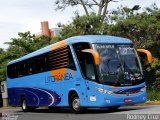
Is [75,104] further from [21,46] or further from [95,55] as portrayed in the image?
[21,46]

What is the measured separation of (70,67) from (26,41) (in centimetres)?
2622

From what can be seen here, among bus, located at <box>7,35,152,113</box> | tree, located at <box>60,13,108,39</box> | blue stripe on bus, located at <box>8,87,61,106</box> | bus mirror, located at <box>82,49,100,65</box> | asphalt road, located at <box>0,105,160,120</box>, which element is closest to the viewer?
asphalt road, located at <box>0,105,160,120</box>

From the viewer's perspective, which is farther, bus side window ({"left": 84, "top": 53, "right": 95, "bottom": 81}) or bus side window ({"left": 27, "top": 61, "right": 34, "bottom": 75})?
bus side window ({"left": 27, "top": 61, "right": 34, "bottom": 75})

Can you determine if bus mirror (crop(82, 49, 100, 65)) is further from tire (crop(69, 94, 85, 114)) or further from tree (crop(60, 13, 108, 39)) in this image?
tree (crop(60, 13, 108, 39))

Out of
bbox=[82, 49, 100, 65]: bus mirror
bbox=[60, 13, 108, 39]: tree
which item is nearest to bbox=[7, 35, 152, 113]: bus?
bbox=[82, 49, 100, 65]: bus mirror

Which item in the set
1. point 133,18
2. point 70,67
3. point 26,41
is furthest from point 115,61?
point 26,41

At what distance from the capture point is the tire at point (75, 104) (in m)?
19.7

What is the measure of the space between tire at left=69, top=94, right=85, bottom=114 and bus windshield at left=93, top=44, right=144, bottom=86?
84.9 inches

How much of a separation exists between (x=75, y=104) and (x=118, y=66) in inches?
113

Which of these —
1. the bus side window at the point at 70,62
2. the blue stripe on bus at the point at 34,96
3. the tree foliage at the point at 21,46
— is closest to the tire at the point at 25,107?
the blue stripe on bus at the point at 34,96

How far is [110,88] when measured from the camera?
18.1 m

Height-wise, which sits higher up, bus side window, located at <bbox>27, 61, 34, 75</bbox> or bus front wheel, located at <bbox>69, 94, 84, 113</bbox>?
bus side window, located at <bbox>27, 61, 34, 75</bbox>

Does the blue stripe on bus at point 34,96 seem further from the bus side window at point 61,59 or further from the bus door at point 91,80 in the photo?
the bus door at point 91,80

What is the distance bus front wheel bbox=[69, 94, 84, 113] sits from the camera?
1969 centimetres
